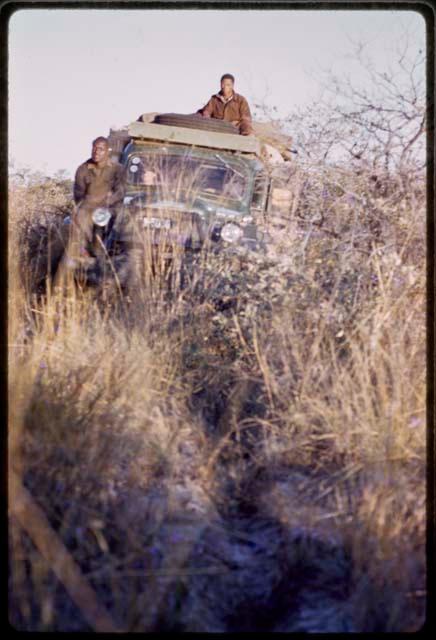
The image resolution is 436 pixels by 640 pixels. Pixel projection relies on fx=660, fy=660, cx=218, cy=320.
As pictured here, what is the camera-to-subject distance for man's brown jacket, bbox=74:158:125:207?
573cm

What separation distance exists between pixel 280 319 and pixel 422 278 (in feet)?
2.71

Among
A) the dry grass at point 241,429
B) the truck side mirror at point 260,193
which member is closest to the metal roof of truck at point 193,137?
the truck side mirror at point 260,193

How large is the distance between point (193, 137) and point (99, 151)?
3.00 ft

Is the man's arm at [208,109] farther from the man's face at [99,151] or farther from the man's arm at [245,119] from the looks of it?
the man's face at [99,151]

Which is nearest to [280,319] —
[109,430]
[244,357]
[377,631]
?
[244,357]

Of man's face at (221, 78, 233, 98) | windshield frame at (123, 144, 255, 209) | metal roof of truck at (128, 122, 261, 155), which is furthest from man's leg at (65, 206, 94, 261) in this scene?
man's face at (221, 78, 233, 98)

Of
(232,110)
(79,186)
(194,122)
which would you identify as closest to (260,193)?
(194,122)

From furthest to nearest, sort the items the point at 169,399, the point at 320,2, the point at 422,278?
1. the point at 169,399
2. the point at 422,278
3. the point at 320,2

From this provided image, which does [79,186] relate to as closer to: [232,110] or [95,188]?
[95,188]

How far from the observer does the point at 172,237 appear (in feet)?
15.3

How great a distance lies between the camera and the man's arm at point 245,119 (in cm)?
668

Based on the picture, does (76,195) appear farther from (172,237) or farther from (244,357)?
(244,357)

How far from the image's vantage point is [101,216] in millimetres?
5383

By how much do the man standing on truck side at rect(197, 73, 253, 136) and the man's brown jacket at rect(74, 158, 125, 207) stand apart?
54.2 inches
